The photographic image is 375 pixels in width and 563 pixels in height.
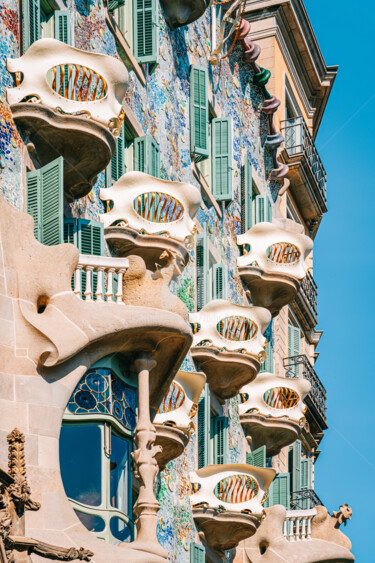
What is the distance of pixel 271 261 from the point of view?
35062 millimetres

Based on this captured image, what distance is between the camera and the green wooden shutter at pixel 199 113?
31.5m

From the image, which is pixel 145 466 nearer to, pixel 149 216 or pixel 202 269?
pixel 149 216

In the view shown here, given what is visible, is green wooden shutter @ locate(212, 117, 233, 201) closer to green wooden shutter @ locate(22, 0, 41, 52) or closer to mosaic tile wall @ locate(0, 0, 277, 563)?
mosaic tile wall @ locate(0, 0, 277, 563)

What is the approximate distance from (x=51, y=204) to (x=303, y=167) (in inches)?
810

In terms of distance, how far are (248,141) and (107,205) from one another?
11559mm

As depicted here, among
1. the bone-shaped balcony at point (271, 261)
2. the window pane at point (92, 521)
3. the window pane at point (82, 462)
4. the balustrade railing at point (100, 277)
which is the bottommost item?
the window pane at point (92, 521)

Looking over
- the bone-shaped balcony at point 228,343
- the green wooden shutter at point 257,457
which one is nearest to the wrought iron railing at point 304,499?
the green wooden shutter at point 257,457

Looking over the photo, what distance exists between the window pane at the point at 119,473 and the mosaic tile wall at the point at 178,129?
11.7 ft

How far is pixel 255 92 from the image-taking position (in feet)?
125

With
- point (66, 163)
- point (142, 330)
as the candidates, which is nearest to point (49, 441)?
point (142, 330)

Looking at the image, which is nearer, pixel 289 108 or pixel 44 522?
pixel 44 522

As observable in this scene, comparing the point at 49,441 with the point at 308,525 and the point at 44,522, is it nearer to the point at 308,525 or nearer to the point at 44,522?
the point at 44,522

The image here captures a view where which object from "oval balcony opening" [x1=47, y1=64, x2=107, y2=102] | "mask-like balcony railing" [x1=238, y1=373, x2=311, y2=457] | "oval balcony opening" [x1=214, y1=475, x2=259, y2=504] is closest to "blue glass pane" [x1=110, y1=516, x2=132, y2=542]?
"oval balcony opening" [x1=47, y1=64, x2=107, y2=102]

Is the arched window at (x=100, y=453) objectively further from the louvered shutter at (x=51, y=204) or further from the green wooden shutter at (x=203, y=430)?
the green wooden shutter at (x=203, y=430)
